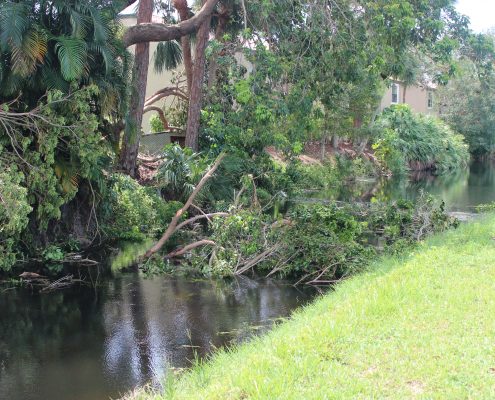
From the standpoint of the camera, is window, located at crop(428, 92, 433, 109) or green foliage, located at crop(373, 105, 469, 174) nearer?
green foliage, located at crop(373, 105, 469, 174)

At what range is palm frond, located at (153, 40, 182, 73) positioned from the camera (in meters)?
26.2

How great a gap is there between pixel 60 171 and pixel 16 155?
1.22 meters

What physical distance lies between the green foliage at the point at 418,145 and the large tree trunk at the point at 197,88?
16124mm

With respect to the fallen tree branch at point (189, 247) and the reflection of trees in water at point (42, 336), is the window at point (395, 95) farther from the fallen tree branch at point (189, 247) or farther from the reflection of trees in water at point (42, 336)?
the reflection of trees in water at point (42, 336)

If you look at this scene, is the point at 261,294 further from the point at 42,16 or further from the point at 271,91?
the point at 42,16

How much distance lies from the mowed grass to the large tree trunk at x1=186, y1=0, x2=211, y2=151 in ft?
50.2

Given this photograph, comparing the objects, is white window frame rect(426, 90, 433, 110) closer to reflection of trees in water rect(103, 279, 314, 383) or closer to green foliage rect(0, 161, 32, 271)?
reflection of trees in water rect(103, 279, 314, 383)

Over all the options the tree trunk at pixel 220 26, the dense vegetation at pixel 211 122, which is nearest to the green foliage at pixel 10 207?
the dense vegetation at pixel 211 122

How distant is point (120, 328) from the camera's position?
10.9 m

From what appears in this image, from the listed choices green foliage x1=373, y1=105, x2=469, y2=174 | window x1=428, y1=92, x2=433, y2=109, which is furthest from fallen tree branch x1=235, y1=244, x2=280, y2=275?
window x1=428, y1=92, x2=433, y2=109

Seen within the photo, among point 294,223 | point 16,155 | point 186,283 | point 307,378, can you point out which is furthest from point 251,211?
point 307,378

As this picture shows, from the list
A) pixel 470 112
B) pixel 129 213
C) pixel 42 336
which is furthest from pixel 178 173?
pixel 470 112

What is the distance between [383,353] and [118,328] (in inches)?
247

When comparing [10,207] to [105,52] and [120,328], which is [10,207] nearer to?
[120,328]
